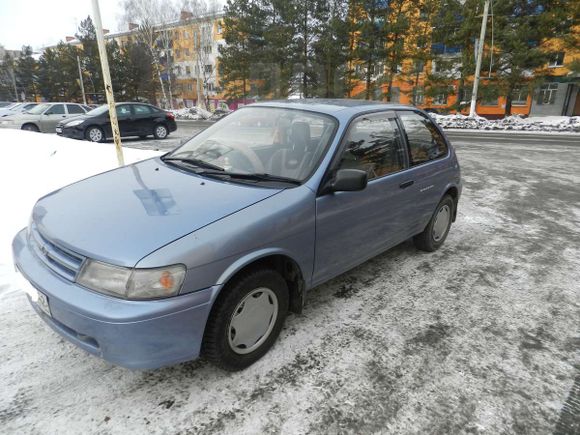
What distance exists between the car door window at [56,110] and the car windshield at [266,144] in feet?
49.5

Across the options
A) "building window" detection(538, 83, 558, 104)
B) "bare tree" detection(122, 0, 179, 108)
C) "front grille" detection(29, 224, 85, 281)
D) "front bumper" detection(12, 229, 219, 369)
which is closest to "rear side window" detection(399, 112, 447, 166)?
"front bumper" detection(12, 229, 219, 369)

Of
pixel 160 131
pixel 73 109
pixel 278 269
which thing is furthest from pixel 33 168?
pixel 73 109

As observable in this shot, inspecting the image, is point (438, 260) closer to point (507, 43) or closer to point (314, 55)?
point (507, 43)

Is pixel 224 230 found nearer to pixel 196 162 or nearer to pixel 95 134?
pixel 196 162

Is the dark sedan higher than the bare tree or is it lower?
lower

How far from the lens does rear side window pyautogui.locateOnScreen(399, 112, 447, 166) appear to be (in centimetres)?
368

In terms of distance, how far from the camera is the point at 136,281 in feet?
6.20

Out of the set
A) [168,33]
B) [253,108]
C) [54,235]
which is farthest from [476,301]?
[168,33]

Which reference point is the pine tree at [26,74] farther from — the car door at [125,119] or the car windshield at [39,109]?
the car door at [125,119]

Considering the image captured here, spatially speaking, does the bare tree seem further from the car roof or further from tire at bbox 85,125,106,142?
the car roof

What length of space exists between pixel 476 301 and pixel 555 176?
6.90 m

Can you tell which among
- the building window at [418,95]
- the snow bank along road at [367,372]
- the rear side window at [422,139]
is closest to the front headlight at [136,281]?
the snow bank along road at [367,372]

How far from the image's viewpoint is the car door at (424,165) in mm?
3654

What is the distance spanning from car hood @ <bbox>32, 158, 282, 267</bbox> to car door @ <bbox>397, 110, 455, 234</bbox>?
71.3 inches
